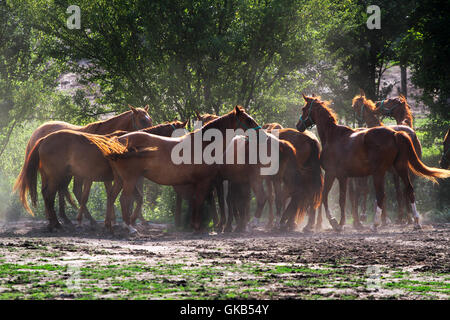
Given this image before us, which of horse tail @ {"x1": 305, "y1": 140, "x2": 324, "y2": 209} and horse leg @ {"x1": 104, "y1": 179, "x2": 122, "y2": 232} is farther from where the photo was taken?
horse tail @ {"x1": 305, "y1": 140, "x2": 324, "y2": 209}

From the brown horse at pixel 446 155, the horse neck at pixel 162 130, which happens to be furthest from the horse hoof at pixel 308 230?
the brown horse at pixel 446 155

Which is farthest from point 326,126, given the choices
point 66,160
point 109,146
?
point 66,160

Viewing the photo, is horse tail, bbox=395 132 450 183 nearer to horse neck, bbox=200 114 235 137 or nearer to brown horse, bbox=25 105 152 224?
A: horse neck, bbox=200 114 235 137

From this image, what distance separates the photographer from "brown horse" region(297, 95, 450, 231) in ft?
42.2

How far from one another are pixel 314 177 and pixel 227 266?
6002mm

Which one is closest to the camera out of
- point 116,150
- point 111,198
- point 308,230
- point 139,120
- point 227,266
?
point 227,266

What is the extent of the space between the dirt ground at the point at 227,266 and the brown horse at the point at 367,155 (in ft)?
3.81

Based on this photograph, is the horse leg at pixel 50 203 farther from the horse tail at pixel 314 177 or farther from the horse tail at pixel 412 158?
the horse tail at pixel 412 158

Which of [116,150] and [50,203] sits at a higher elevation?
[116,150]

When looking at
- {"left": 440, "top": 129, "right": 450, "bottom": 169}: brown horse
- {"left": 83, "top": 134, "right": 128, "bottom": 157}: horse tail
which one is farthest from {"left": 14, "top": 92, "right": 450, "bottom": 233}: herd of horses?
{"left": 440, "top": 129, "right": 450, "bottom": 169}: brown horse

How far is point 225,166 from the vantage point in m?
13.0

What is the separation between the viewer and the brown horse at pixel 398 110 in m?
15.9

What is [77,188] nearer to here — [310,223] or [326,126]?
[310,223]

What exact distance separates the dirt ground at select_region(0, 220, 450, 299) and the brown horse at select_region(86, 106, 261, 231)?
37.7 inches
